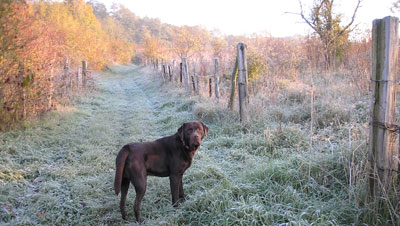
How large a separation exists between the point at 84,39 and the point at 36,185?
78.2 ft

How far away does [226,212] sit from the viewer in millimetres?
3240

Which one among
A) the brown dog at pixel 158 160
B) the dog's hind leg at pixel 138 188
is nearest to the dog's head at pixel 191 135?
the brown dog at pixel 158 160

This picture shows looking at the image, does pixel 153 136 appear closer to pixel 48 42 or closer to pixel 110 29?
pixel 48 42

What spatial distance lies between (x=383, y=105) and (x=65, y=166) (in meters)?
4.94

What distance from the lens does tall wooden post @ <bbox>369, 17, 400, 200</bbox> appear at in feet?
9.11

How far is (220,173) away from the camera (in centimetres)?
457

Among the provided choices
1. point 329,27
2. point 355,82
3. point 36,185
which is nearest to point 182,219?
point 36,185

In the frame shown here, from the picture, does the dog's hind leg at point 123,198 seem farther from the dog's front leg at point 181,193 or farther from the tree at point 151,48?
the tree at point 151,48

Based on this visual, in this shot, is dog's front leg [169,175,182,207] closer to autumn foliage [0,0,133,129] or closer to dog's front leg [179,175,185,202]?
dog's front leg [179,175,185,202]

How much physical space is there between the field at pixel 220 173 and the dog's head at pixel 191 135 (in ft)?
2.06

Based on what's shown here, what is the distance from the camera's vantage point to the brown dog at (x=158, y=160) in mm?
3512

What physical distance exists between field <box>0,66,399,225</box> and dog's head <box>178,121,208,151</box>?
629 millimetres

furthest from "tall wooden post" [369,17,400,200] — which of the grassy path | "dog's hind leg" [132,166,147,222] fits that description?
the grassy path

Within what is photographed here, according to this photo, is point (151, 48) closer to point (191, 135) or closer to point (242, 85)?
point (242, 85)
